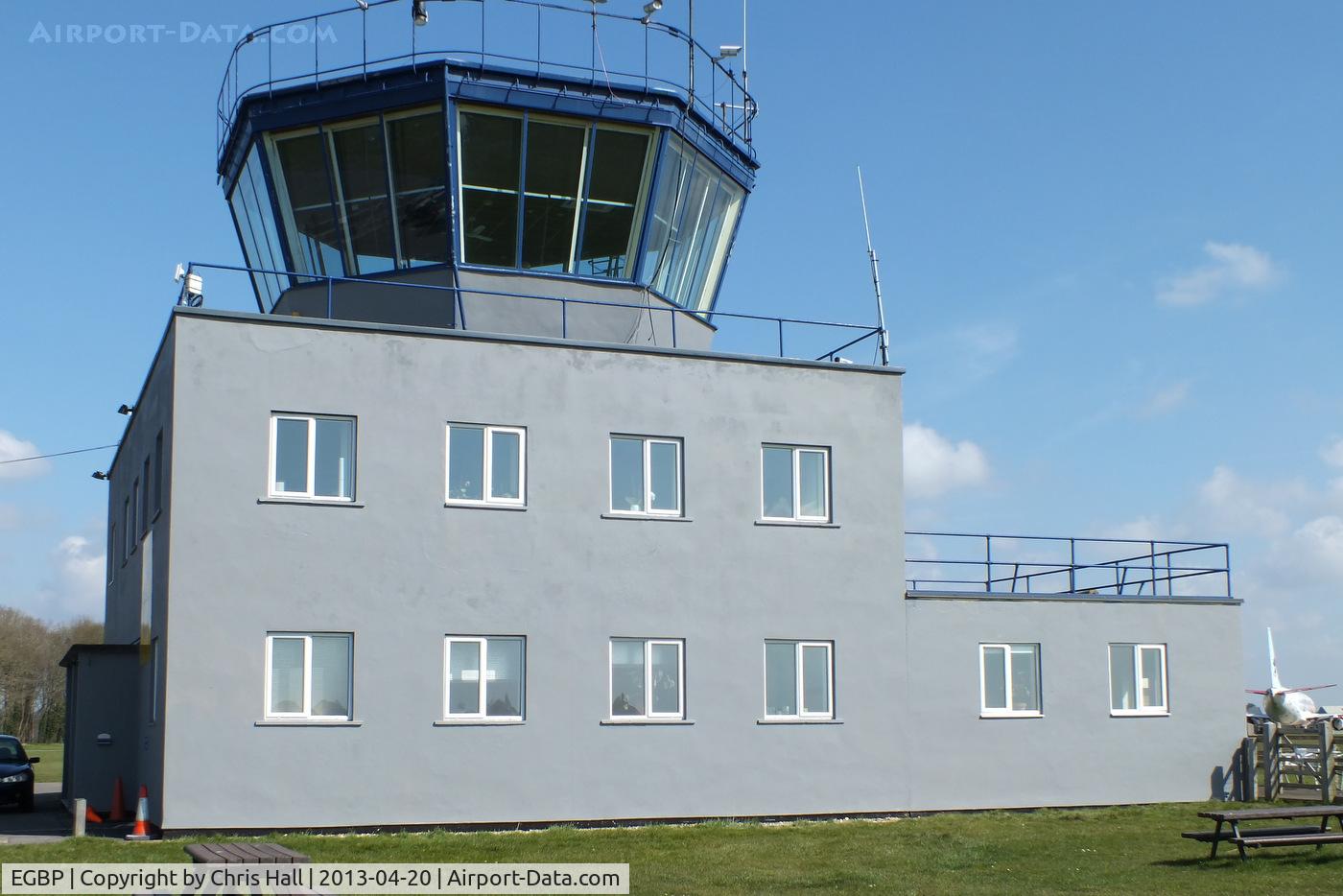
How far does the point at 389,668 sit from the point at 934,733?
8.58 metres

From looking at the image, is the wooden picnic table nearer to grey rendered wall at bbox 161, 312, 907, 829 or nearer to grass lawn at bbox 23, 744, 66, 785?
grey rendered wall at bbox 161, 312, 907, 829

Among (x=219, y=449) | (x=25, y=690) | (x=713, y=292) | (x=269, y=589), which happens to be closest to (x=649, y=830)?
(x=269, y=589)

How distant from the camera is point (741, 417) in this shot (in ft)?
71.7

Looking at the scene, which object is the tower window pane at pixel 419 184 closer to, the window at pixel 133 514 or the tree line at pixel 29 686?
the window at pixel 133 514

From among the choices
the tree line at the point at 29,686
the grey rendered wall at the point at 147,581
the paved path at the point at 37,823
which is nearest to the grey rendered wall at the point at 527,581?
the grey rendered wall at the point at 147,581

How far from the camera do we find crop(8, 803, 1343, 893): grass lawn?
1509 centimetres

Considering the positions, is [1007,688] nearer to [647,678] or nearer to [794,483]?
[794,483]

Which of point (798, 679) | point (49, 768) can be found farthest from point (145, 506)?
point (49, 768)

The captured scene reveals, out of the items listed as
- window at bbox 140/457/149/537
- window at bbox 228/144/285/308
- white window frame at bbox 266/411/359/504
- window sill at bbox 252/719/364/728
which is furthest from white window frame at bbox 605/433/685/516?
window at bbox 140/457/149/537

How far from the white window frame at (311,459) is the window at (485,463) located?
1.30 meters

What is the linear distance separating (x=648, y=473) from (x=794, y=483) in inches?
94.8

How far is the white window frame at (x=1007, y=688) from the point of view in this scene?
75.6 feet

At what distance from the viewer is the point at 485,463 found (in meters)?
20.4

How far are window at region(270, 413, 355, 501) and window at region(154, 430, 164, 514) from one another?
182 cm
